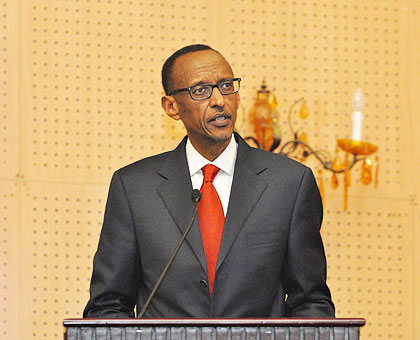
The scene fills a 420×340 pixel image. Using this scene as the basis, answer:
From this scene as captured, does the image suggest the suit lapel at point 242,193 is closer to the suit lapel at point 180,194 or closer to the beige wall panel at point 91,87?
the suit lapel at point 180,194

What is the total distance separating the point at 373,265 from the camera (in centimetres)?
405

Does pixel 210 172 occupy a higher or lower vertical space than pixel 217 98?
lower

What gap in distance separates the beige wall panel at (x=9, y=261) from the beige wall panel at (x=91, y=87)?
0.14 metres

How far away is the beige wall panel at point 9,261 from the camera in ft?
12.0

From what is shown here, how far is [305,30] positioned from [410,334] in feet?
4.95

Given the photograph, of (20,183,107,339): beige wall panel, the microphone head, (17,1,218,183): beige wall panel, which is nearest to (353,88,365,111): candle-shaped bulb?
(17,1,218,183): beige wall panel

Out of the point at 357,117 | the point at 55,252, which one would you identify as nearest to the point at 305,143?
the point at 357,117

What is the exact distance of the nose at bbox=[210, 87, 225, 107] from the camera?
2.39 meters

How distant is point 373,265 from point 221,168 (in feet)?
5.91

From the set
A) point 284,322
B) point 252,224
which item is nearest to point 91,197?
point 252,224

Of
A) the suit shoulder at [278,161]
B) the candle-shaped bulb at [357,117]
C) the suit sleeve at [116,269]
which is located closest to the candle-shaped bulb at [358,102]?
the candle-shaped bulb at [357,117]

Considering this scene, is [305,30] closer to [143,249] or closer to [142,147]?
[142,147]

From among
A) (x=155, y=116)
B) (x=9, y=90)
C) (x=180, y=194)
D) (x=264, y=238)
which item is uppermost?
(x=9, y=90)

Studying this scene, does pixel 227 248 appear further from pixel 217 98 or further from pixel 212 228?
pixel 217 98
